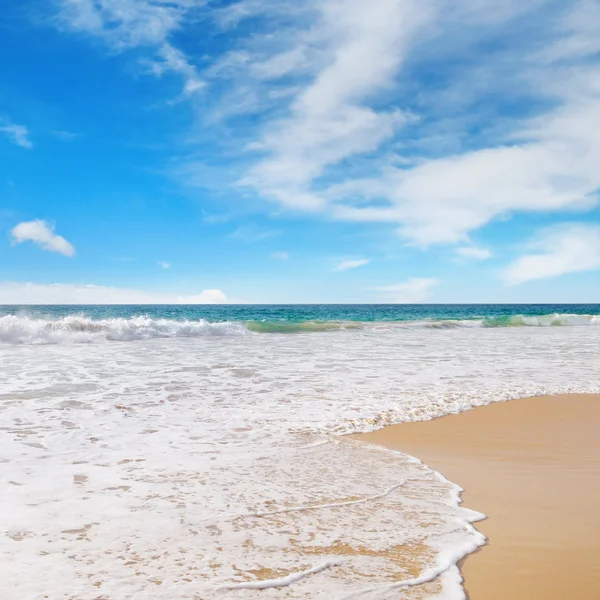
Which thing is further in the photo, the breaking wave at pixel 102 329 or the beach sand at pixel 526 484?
the breaking wave at pixel 102 329

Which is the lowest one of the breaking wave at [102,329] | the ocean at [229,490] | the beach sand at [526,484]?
the beach sand at [526,484]

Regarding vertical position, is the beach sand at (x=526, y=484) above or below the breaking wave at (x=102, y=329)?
below

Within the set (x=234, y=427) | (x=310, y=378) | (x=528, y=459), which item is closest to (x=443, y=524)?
(x=528, y=459)

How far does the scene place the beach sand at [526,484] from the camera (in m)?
2.87

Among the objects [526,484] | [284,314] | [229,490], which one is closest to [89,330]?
[229,490]

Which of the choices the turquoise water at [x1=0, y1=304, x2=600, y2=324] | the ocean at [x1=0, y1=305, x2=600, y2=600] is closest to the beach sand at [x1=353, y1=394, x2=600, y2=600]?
the ocean at [x1=0, y1=305, x2=600, y2=600]

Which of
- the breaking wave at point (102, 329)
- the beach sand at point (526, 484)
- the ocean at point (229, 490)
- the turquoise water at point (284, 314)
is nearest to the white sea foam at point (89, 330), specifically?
the breaking wave at point (102, 329)

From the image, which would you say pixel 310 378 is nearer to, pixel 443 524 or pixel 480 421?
pixel 480 421

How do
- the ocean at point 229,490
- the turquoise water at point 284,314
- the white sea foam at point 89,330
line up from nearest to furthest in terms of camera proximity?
the ocean at point 229,490, the white sea foam at point 89,330, the turquoise water at point 284,314

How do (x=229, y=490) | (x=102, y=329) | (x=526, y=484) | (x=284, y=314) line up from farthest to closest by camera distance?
(x=284, y=314), (x=102, y=329), (x=526, y=484), (x=229, y=490)

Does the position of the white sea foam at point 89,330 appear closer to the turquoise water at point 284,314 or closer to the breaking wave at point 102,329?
the breaking wave at point 102,329

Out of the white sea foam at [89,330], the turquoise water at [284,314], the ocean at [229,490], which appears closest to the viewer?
the ocean at [229,490]

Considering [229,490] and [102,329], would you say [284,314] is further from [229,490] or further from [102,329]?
[229,490]

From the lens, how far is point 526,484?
4.45 metres
